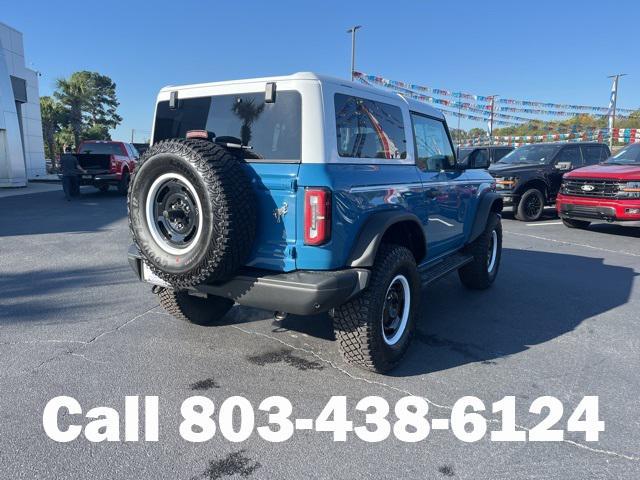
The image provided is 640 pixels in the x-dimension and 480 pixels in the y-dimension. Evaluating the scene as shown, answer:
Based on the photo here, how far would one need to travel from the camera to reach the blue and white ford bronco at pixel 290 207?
2.86 metres

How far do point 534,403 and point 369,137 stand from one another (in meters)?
2.14

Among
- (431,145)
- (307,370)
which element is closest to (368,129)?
(431,145)

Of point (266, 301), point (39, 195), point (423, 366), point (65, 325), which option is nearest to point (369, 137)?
point (266, 301)

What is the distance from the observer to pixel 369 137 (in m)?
3.46

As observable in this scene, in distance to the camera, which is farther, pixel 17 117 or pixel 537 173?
pixel 17 117

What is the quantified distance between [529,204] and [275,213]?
10029 mm

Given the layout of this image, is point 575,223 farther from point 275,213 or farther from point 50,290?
point 50,290

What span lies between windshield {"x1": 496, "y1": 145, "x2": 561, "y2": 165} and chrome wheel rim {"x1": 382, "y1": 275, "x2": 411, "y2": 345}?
9632mm

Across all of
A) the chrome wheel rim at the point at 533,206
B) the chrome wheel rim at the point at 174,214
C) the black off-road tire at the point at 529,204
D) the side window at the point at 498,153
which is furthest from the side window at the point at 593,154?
the chrome wheel rim at the point at 174,214

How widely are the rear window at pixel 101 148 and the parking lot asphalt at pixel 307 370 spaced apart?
989 centimetres

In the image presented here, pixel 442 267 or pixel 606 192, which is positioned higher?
pixel 606 192

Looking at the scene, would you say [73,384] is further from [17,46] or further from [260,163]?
[17,46]

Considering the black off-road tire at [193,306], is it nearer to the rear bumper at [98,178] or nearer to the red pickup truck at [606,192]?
the red pickup truck at [606,192]

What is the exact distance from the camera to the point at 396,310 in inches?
142
